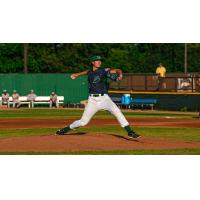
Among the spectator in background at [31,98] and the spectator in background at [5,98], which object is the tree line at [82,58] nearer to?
the spectator in background at [31,98]

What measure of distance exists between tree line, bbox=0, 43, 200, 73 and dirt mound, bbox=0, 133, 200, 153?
1719 inches

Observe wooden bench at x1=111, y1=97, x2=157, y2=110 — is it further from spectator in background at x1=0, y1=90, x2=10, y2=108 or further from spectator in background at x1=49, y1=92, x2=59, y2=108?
spectator in background at x1=0, y1=90, x2=10, y2=108

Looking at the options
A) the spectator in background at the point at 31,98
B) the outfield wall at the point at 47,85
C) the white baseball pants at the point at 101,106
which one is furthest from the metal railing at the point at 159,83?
the white baseball pants at the point at 101,106

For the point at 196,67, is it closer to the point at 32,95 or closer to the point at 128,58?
the point at 128,58

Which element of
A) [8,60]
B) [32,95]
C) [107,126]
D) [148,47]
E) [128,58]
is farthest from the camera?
[148,47]

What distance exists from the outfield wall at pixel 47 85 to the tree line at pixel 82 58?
743cm

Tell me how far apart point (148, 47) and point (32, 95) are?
27882 millimetres

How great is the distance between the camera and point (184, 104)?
4253 cm

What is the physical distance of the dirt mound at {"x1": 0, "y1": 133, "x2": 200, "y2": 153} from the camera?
1798cm

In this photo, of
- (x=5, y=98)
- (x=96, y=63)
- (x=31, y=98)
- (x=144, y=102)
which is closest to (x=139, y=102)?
(x=144, y=102)

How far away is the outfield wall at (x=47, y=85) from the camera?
55.4 metres

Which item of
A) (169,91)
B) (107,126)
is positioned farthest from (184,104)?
(107,126)

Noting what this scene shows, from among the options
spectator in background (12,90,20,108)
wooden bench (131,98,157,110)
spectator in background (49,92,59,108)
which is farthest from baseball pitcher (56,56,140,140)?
spectator in background (49,92,59,108)

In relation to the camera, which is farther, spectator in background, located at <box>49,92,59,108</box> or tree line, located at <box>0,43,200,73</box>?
tree line, located at <box>0,43,200,73</box>
